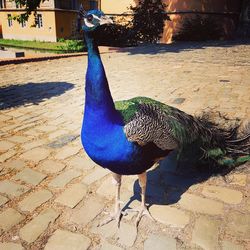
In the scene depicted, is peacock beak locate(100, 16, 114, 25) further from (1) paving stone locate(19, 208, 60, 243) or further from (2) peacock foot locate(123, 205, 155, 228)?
(1) paving stone locate(19, 208, 60, 243)

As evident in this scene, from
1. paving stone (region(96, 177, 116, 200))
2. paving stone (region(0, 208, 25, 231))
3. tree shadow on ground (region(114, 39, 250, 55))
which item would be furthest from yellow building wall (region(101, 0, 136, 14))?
paving stone (region(0, 208, 25, 231))

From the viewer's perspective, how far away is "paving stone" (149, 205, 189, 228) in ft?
9.46

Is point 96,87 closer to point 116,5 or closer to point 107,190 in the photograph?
point 107,190

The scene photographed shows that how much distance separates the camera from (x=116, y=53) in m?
14.6

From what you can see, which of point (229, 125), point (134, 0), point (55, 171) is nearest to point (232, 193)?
point (229, 125)

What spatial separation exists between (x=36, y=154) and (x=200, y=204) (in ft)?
7.93

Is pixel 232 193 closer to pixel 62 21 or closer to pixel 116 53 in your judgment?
pixel 116 53

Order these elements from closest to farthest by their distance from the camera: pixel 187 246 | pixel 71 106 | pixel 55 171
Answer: pixel 187 246, pixel 55 171, pixel 71 106

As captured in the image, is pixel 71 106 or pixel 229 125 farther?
pixel 71 106

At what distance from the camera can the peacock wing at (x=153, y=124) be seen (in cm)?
249

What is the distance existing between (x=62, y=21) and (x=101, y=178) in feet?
111

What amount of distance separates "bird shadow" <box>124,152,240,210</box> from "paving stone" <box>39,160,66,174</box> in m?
1.04

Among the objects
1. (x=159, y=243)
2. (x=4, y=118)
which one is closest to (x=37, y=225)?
(x=159, y=243)

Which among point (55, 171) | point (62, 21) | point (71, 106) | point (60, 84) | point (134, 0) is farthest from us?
point (62, 21)
